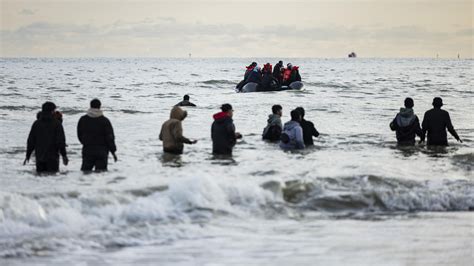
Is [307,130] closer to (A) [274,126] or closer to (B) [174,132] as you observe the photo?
(A) [274,126]

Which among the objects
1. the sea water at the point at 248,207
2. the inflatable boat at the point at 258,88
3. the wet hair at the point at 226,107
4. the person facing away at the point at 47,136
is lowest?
the sea water at the point at 248,207

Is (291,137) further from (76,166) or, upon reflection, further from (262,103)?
(262,103)

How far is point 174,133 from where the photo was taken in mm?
15859

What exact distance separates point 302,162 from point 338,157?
56.7 inches

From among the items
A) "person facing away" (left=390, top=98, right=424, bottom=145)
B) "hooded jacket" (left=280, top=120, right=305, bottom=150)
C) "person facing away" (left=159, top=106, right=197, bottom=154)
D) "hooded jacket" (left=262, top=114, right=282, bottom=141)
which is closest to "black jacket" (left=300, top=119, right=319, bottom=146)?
"hooded jacket" (left=280, top=120, right=305, bottom=150)

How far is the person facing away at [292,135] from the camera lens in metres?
16.6

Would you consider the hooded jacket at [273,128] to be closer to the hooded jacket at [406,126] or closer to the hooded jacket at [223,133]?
the hooded jacket at [223,133]

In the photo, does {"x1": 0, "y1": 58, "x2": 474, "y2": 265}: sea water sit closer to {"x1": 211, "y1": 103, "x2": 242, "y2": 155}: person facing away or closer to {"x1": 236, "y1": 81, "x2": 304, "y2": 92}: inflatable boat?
{"x1": 211, "y1": 103, "x2": 242, "y2": 155}: person facing away

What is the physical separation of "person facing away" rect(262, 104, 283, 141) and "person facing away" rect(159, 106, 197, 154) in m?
2.64

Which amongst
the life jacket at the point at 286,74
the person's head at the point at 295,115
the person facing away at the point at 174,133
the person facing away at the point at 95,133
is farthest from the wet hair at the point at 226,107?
the life jacket at the point at 286,74

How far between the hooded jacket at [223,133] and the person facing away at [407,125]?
15.0ft

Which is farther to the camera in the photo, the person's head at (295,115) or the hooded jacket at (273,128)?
the hooded jacket at (273,128)

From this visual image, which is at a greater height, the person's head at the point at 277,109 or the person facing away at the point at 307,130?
the person's head at the point at 277,109

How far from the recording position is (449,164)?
52.2ft
